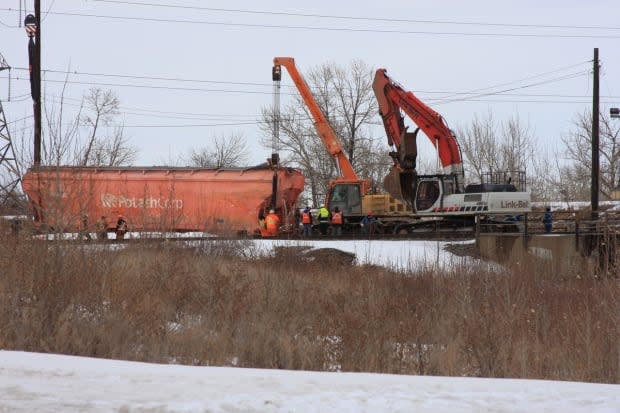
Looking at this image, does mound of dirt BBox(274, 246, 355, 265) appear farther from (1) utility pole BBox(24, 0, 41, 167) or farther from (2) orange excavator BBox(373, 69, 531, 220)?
(1) utility pole BBox(24, 0, 41, 167)

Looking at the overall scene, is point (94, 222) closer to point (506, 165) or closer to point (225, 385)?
point (225, 385)

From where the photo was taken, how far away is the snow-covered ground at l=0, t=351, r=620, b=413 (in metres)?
5.03

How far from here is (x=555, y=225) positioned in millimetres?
28297

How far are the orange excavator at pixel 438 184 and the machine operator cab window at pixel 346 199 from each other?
2.56 metres

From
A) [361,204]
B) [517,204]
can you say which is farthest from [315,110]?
[517,204]

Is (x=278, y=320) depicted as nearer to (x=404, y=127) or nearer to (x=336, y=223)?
(x=336, y=223)

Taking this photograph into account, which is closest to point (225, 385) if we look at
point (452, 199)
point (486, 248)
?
point (486, 248)

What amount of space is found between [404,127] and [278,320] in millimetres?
21254

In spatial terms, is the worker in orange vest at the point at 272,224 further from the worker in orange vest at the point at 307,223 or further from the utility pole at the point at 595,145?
the utility pole at the point at 595,145

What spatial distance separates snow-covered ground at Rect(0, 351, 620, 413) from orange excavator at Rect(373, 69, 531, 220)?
879 inches

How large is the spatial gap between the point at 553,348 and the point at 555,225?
20.0 m

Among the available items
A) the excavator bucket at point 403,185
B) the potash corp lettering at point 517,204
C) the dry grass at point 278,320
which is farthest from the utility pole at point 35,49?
the potash corp lettering at point 517,204

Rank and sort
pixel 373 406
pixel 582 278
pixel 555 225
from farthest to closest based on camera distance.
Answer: pixel 555 225, pixel 582 278, pixel 373 406

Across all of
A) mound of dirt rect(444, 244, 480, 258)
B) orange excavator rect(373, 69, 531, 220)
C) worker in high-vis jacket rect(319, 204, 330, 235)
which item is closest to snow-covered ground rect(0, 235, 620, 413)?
mound of dirt rect(444, 244, 480, 258)
